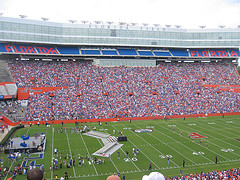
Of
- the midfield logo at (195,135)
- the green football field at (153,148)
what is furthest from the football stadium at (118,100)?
the midfield logo at (195,135)

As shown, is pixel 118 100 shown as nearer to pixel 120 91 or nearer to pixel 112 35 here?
pixel 120 91

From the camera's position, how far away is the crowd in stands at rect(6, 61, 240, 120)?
4331 cm

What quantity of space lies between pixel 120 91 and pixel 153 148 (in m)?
23.9

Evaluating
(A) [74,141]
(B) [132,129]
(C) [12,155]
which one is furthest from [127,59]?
(C) [12,155]

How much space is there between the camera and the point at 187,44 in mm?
65375

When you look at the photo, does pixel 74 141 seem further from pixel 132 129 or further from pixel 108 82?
pixel 108 82

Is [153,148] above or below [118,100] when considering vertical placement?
below

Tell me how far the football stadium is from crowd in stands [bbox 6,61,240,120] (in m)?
0.22

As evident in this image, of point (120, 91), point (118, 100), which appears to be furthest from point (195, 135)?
point (120, 91)

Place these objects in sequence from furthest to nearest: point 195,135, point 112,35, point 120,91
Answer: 1. point 112,35
2. point 120,91
3. point 195,135

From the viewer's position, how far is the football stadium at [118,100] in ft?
76.3

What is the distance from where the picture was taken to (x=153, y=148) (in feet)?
90.1

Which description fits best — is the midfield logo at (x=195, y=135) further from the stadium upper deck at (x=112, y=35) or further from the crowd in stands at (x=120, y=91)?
the stadium upper deck at (x=112, y=35)

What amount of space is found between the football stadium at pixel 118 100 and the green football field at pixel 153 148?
12cm
